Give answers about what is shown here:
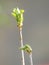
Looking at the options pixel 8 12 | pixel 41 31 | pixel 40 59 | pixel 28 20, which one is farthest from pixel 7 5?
pixel 40 59

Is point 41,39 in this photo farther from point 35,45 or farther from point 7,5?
point 7,5

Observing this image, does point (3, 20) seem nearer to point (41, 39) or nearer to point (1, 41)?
point (1, 41)

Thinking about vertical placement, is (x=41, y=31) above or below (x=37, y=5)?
below

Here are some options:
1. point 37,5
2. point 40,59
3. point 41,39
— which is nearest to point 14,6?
point 37,5

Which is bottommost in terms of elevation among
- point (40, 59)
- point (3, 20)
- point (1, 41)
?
point (40, 59)

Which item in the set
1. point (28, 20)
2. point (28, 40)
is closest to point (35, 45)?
point (28, 40)

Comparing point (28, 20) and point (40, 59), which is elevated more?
point (28, 20)
